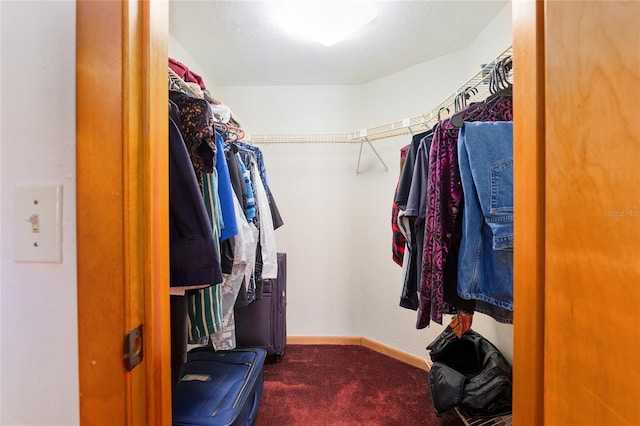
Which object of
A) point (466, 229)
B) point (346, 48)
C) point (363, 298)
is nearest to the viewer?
point (466, 229)

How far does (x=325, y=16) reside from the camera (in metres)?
1.32

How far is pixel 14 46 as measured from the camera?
0.38 meters

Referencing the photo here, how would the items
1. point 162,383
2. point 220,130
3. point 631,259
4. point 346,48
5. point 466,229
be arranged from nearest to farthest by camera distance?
point 631,259 < point 162,383 < point 466,229 < point 220,130 < point 346,48

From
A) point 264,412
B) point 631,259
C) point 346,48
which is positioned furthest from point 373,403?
point 346,48

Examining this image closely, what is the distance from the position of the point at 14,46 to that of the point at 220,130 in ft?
2.90

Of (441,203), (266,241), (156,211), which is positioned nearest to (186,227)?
(156,211)

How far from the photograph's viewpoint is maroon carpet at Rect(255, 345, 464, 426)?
140cm

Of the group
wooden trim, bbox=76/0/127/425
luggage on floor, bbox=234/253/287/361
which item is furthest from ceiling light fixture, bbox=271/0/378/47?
luggage on floor, bbox=234/253/287/361

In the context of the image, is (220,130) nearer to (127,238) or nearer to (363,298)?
(127,238)

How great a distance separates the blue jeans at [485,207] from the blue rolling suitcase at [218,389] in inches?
41.4

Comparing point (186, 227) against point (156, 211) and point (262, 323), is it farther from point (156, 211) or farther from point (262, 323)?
point (262, 323)

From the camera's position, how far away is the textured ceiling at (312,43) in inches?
54.5

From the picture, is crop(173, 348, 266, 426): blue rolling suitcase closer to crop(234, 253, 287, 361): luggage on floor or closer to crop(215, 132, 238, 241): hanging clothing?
crop(234, 253, 287, 361): luggage on floor

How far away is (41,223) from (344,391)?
177 cm
